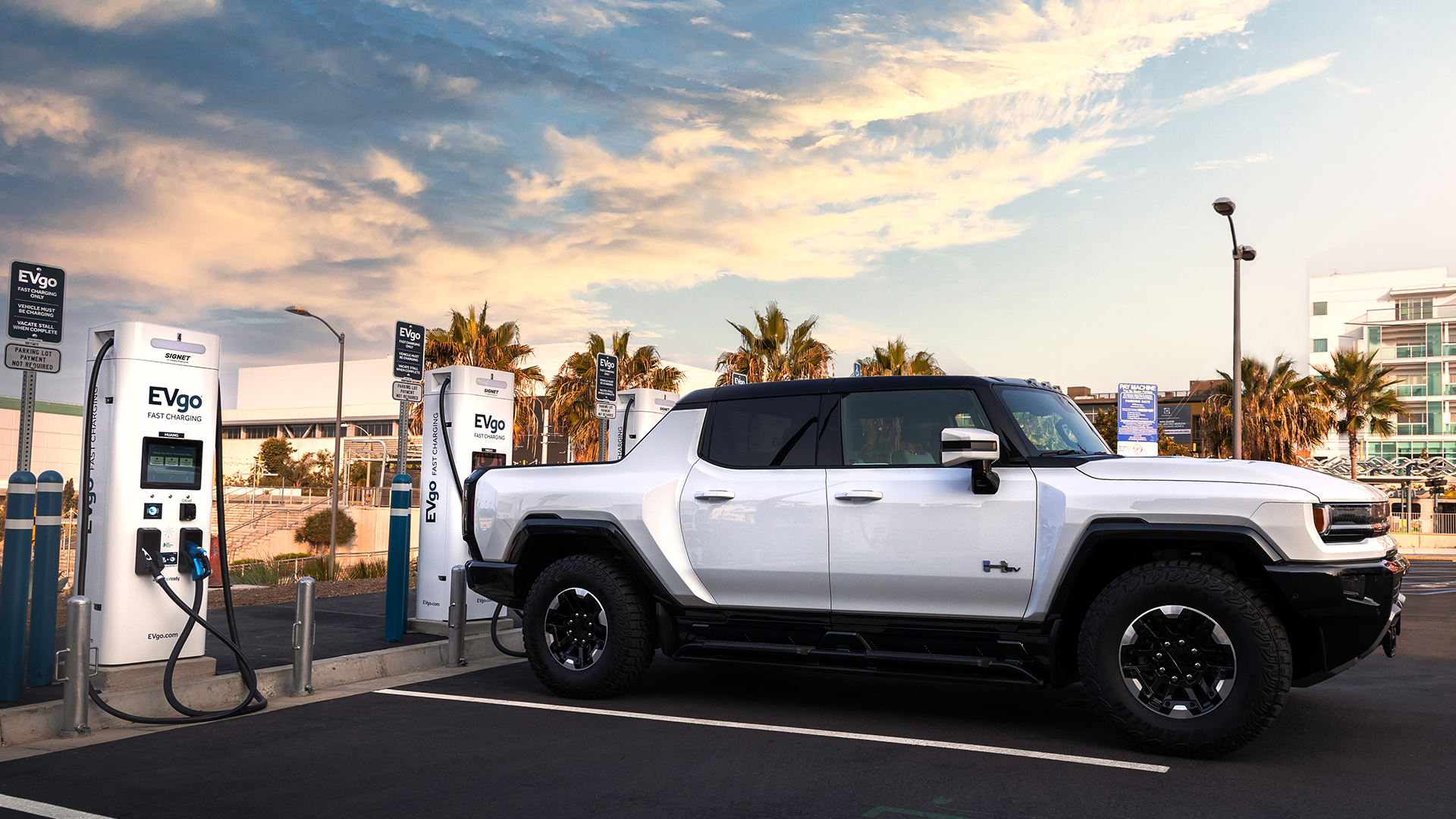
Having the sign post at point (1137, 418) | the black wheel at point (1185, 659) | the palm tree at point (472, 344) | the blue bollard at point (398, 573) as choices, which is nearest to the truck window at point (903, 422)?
the black wheel at point (1185, 659)

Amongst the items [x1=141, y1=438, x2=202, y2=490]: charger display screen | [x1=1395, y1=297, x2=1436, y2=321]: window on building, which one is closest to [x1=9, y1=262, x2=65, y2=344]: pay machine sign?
[x1=141, y1=438, x2=202, y2=490]: charger display screen

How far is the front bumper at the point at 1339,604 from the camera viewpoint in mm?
5379

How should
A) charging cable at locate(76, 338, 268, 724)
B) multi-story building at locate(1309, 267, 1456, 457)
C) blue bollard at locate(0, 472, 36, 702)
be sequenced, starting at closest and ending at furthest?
blue bollard at locate(0, 472, 36, 702), charging cable at locate(76, 338, 268, 724), multi-story building at locate(1309, 267, 1456, 457)

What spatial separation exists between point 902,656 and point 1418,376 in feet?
259

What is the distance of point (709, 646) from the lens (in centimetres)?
686

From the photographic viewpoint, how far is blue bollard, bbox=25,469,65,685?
22.5ft

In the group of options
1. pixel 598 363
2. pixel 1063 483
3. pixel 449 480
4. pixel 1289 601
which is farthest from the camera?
pixel 598 363

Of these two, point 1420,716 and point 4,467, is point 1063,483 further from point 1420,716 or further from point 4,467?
point 4,467

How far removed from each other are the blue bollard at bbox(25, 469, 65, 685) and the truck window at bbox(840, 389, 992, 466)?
511 cm

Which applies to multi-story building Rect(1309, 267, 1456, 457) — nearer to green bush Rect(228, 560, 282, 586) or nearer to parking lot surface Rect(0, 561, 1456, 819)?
green bush Rect(228, 560, 282, 586)

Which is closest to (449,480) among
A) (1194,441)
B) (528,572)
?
(528,572)

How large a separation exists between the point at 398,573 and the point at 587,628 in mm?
2908

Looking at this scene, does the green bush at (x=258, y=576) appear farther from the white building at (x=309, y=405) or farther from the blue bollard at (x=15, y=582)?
the white building at (x=309, y=405)

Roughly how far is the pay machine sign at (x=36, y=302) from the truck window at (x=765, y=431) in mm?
5047
